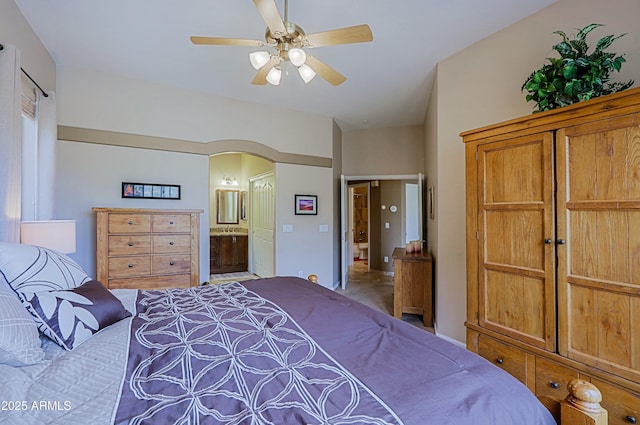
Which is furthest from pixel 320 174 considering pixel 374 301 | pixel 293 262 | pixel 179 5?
pixel 179 5

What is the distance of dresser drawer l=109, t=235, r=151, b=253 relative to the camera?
122 inches

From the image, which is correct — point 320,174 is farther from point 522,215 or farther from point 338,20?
point 522,215

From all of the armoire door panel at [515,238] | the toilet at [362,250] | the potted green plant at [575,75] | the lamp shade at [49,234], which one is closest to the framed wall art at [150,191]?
the lamp shade at [49,234]

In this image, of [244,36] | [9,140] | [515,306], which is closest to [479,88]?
[515,306]

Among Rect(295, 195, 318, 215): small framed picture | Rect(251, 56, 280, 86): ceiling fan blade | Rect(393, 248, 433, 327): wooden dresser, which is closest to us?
Rect(251, 56, 280, 86): ceiling fan blade

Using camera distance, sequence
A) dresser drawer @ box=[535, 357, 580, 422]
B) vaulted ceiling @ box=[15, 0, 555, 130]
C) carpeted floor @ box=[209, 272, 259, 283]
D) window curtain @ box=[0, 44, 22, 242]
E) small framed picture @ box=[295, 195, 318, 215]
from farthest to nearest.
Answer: carpeted floor @ box=[209, 272, 259, 283], small framed picture @ box=[295, 195, 318, 215], vaulted ceiling @ box=[15, 0, 555, 130], window curtain @ box=[0, 44, 22, 242], dresser drawer @ box=[535, 357, 580, 422]

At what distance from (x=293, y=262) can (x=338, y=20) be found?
3321 millimetres

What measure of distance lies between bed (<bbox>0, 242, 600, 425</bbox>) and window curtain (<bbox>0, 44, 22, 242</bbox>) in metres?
0.92

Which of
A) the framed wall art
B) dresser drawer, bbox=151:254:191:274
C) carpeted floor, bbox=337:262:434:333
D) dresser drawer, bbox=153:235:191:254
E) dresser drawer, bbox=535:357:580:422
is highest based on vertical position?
the framed wall art

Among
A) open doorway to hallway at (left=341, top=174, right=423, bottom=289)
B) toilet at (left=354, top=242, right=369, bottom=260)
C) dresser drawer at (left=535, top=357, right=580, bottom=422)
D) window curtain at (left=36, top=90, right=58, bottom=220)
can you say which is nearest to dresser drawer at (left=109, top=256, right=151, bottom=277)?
window curtain at (left=36, top=90, right=58, bottom=220)

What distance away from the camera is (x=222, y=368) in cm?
101

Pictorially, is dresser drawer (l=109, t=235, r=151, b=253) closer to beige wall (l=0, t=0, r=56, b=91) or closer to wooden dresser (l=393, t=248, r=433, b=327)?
beige wall (l=0, t=0, r=56, b=91)

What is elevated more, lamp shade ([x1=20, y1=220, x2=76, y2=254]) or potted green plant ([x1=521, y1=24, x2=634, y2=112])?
potted green plant ([x1=521, y1=24, x2=634, y2=112])

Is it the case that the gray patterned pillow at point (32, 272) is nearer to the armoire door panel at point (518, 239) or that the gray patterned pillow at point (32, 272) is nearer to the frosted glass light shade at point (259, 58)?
the frosted glass light shade at point (259, 58)
